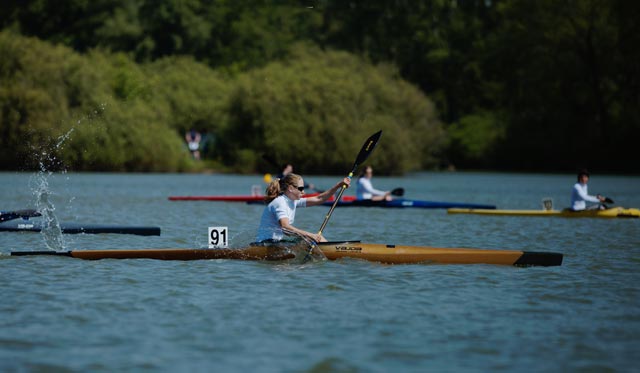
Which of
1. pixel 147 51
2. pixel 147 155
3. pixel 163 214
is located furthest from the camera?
pixel 147 51

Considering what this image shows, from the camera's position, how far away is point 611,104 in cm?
7062

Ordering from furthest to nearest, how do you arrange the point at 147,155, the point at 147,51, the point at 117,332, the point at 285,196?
the point at 147,51, the point at 147,155, the point at 285,196, the point at 117,332

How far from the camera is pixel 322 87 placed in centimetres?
6297

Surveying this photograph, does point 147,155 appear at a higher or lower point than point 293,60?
lower

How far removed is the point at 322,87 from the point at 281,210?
48835mm

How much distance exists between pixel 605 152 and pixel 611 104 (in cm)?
319

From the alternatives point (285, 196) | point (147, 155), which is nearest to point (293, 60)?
point (147, 155)

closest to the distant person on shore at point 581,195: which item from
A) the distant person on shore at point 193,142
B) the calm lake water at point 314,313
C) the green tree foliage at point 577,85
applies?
the calm lake water at point 314,313

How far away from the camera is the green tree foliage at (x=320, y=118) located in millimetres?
62531

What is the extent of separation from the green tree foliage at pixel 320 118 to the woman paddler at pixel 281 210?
154ft

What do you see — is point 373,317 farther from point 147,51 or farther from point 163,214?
point 147,51

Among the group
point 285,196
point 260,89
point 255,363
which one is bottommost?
point 255,363

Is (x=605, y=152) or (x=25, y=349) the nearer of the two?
(x=25, y=349)

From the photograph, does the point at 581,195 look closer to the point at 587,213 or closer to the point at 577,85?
the point at 587,213
